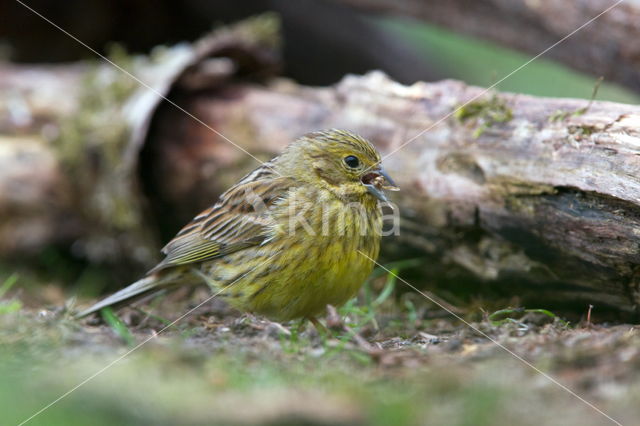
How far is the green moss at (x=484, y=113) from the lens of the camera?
16.6 feet

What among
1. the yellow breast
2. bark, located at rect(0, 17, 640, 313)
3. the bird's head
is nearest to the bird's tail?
the yellow breast

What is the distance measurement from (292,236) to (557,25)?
3796 millimetres

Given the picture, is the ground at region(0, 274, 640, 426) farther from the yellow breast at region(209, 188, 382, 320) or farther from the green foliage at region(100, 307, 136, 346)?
the yellow breast at region(209, 188, 382, 320)

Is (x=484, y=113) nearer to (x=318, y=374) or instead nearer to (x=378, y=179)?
(x=378, y=179)

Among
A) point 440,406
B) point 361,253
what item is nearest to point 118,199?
point 361,253

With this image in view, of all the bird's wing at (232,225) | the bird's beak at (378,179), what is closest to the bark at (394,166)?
the bird's beak at (378,179)

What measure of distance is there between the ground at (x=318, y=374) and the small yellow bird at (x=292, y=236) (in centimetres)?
26

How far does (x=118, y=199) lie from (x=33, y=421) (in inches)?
170

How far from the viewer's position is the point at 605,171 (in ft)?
13.6

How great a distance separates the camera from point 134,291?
5281 millimetres

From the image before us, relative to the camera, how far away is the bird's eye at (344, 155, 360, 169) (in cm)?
509

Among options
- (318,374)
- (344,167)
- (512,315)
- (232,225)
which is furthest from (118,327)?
(512,315)

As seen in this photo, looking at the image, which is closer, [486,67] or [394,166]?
[394,166]

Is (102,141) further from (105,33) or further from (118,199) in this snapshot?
(105,33)
